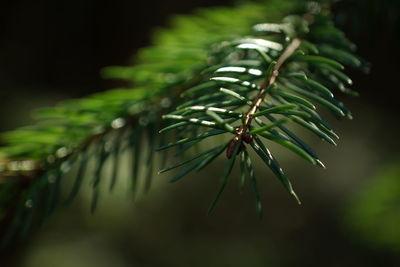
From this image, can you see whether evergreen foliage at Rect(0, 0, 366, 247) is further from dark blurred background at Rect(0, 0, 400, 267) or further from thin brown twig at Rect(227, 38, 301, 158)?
dark blurred background at Rect(0, 0, 400, 267)

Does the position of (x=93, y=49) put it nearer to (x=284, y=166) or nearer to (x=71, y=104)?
(x=284, y=166)

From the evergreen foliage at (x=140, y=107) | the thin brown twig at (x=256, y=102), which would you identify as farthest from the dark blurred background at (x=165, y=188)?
the thin brown twig at (x=256, y=102)

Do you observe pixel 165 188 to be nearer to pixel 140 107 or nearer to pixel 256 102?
pixel 140 107

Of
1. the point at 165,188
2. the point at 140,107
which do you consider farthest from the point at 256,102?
the point at 165,188

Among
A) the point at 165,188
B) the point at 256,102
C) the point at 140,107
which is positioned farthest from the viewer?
the point at 165,188

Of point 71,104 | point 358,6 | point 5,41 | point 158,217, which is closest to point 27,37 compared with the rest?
point 5,41

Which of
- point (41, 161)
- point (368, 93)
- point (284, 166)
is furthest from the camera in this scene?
point (368, 93)

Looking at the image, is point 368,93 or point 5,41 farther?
point 368,93

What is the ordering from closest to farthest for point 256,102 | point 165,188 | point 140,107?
point 256,102 < point 140,107 < point 165,188

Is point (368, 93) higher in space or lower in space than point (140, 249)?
higher
